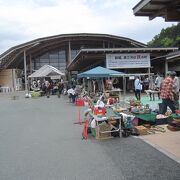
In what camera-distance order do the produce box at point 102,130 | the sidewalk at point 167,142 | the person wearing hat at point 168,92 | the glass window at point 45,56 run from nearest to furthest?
the sidewalk at point 167,142
the produce box at point 102,130
the person wearing hat at point 168,92
the glass window at point 45,56

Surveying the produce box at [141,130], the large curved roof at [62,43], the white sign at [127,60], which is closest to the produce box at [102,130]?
the produce box at [141,130]

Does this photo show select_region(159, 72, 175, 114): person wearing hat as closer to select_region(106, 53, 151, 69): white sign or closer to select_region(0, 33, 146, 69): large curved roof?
select_region(106, 53, 151, 69): white sign

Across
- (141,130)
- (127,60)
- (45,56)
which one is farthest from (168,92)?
(45,56)

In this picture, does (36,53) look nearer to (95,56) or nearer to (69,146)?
(95,56)

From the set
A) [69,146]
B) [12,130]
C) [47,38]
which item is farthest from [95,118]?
[47,38]

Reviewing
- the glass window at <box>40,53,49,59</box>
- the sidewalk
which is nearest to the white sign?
the sidewalk

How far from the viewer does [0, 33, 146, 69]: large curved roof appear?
49.0 meters

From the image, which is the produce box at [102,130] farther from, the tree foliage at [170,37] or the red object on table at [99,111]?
the tree foliage at [170,37]

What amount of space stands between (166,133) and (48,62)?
5244 cm

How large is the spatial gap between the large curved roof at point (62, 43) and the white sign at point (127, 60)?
73.2 feet

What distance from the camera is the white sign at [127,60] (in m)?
27.6

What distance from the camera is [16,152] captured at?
23.9 feet

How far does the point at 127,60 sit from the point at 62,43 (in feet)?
90.5

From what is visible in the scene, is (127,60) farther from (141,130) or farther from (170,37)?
(170,37)
